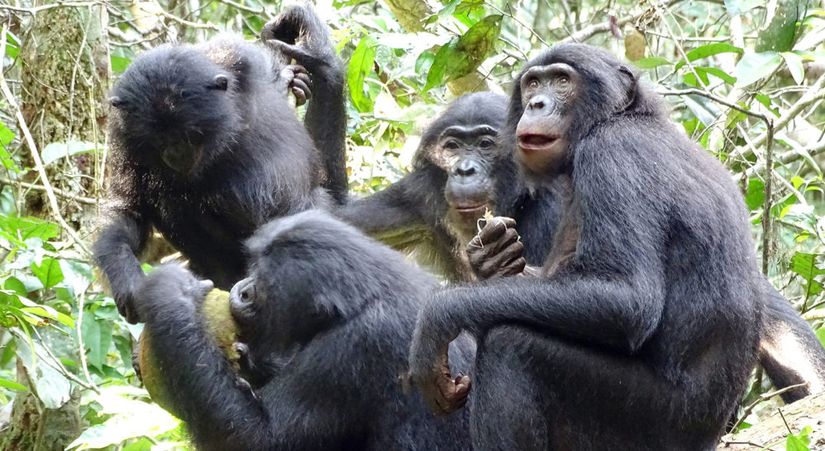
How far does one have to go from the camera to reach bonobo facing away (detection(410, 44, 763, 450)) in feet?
16.8

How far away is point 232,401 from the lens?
18.2 feet

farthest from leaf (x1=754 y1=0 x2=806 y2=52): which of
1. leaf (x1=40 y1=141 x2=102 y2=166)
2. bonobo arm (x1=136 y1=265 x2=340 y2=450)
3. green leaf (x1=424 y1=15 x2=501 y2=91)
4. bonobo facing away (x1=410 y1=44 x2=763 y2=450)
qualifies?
leaf (x1=40 y1=141 x2=102 y2=166)

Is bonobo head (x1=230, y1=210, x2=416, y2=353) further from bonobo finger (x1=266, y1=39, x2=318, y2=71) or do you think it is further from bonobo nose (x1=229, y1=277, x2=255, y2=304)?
bonobo finger (x1=266, y1=39, x2=318, y2=71)

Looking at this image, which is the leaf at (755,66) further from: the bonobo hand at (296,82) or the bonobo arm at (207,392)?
the bonobo arm at (207,392)

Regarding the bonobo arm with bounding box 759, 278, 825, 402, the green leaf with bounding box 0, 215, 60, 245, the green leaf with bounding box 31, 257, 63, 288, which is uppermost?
the green leaf with bounding box 0, 215, 60, 245

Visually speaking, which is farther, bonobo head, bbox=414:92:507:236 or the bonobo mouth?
bonobo head, bbox=414:92:507:236

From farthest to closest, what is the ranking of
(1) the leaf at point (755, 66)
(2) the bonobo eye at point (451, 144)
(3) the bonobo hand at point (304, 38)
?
(3) the bonobo hand at point (304, 38)
(2) the bonobo eye at point (451, 144)
(1) the leaf at point (755, 66)

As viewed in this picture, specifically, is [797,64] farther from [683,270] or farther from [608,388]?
[608,388]

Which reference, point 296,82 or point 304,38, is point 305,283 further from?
point 304,38

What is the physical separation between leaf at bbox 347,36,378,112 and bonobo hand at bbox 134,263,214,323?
2.26 m

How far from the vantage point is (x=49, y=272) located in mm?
7004

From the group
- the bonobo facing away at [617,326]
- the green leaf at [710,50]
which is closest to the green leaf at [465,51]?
the green leaf at [710,50]

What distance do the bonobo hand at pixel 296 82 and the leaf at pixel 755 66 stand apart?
2.81 metres

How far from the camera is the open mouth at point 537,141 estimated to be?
18.7ft
